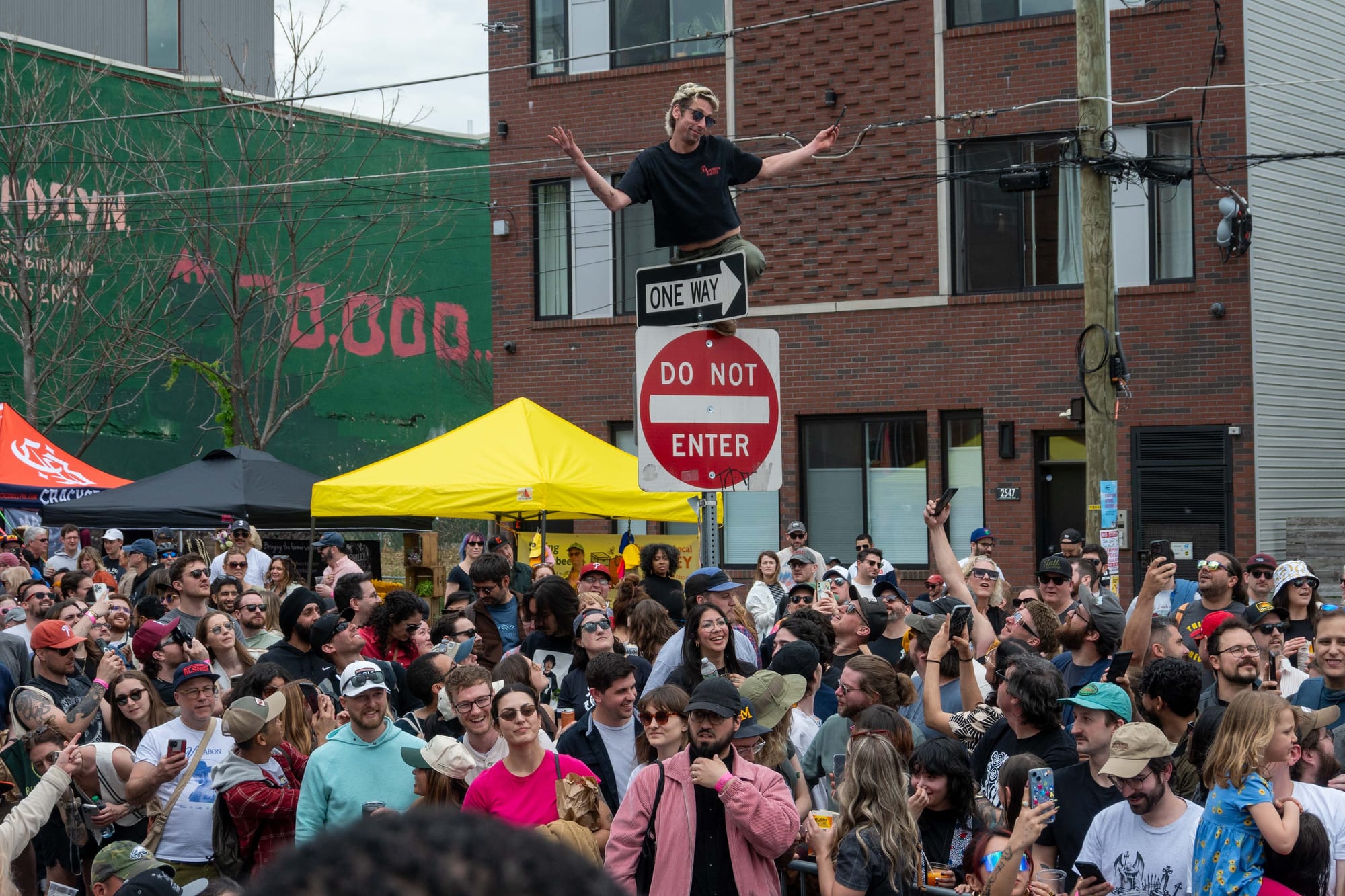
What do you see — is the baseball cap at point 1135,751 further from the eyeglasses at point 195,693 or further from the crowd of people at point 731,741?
the eyeglasses at point 195,693

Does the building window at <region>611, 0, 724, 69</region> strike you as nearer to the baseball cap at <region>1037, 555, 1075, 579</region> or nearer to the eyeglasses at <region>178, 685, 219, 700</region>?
the baseball cap at <region>1037, 555, 1075, 579</region>

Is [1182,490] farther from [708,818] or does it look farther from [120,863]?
[120,863]

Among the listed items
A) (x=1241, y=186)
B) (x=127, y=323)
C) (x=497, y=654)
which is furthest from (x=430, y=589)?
(x=127, y=323)

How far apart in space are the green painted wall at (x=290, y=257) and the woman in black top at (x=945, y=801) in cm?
2144

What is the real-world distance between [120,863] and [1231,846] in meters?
4.12

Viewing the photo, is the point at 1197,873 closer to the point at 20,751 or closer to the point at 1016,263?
the point at 20,751

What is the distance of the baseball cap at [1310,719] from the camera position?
19.7 ft

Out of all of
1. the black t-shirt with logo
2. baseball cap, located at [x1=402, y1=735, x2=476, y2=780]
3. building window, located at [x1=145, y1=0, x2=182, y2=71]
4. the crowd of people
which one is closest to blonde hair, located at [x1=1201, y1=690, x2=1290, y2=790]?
the crowd of people

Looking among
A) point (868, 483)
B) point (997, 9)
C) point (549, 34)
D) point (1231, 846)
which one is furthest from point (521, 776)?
point (549, 34)

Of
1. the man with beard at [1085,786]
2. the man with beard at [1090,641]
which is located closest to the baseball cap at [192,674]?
the man with beard at [1085,786]

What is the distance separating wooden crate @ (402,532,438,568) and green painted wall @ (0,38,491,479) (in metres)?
10.4

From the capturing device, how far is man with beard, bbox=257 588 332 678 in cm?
905

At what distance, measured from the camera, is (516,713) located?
19.4 ft

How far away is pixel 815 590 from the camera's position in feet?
38.3
